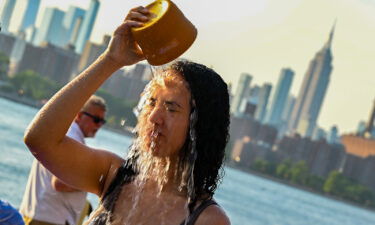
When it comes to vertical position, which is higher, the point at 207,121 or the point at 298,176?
the point at 207,121

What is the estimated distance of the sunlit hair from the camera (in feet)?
6.41

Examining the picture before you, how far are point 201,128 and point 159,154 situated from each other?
0.14 m

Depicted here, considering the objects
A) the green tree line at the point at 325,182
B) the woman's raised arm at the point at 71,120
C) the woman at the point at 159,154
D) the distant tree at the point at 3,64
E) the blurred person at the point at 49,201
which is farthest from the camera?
the green tree line at the point at 325,182

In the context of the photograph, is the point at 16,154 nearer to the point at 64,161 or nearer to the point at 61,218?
the point at 61,218

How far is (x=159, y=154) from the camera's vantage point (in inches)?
75.6

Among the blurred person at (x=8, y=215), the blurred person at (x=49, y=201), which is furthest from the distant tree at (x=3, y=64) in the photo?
the blurred person at (x=8, y=215)

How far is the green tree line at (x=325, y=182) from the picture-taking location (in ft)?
436

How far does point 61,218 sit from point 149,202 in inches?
91.9

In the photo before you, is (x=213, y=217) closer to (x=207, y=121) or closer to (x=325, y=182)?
(x=207, y=121)

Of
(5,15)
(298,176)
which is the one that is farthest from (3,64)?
(298,176)

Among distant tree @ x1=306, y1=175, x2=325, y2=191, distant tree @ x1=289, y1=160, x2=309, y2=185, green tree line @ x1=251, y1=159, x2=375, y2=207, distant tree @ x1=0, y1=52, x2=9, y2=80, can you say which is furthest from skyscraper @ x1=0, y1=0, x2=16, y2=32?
distant tree @ x1=306, y1=175, x2=325, y2=191

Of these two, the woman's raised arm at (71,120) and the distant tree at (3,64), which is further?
the distant tree at (3,64)

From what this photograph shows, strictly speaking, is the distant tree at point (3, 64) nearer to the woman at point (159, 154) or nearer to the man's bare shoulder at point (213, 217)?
the woman at point (159, 154)

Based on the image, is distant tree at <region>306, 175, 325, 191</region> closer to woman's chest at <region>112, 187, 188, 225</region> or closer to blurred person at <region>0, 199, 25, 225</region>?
woman's chest at <region>112, 187, 188, 225</region>
